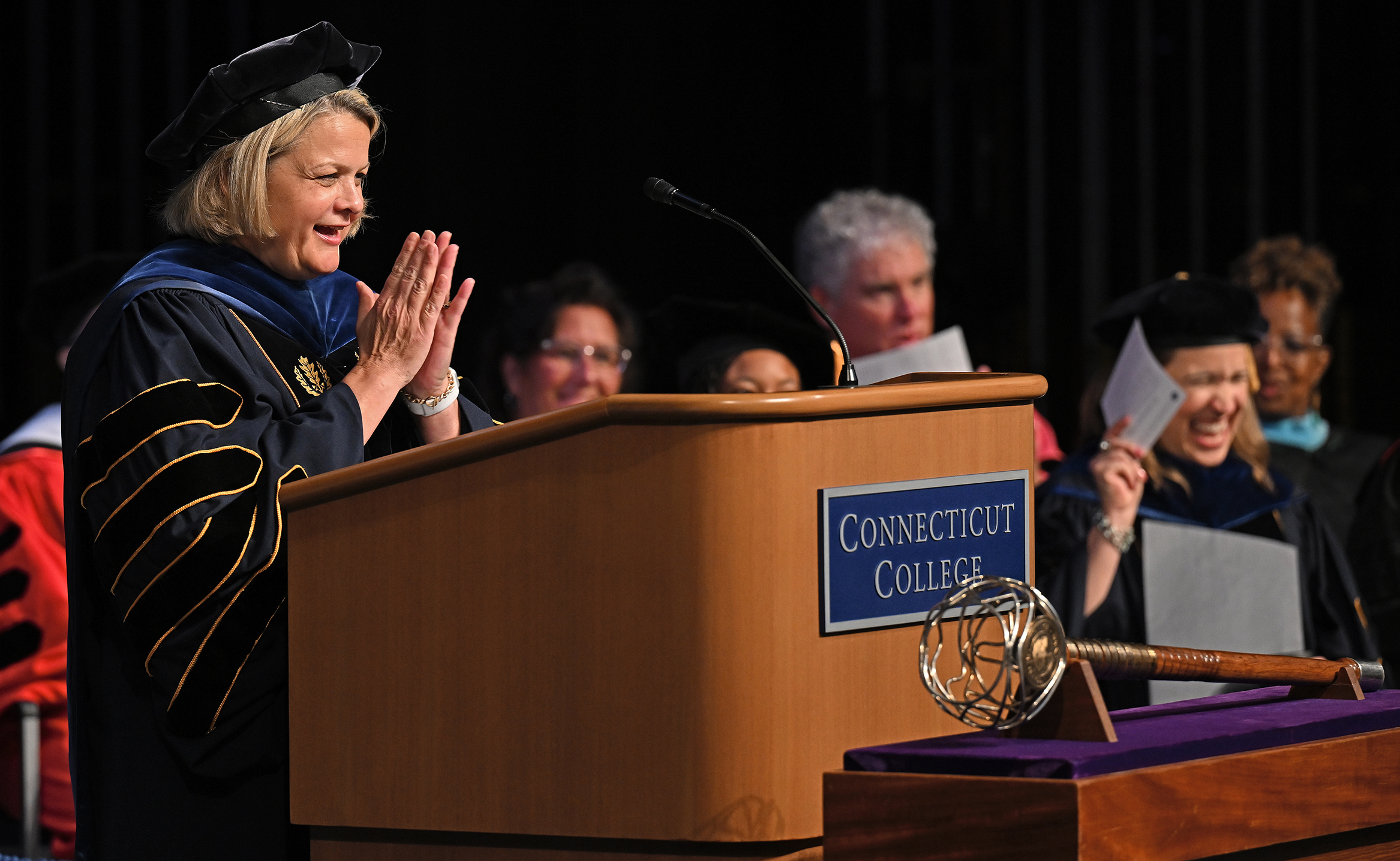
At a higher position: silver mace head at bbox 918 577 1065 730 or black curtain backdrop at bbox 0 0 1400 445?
black curtain backdrop at bbox 0 0 1400 445

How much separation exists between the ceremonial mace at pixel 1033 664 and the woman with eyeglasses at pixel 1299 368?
3111 mm

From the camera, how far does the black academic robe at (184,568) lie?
183cm

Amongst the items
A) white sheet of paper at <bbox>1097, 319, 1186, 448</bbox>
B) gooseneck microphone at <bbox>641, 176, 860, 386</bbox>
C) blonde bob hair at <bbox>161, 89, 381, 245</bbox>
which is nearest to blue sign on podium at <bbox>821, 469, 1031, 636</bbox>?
gooseneck microphone at <bbox>641, 176, 860, 386</bbox>

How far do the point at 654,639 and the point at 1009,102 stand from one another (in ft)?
17.8

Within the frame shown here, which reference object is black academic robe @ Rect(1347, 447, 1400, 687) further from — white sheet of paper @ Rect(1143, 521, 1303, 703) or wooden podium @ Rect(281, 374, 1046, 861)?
wooden podium @ Rect(281, 374, 1046, 861)

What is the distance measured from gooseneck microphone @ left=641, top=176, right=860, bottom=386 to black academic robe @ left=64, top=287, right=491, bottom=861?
439 mm

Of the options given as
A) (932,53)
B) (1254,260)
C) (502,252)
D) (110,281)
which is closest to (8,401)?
(502,252)

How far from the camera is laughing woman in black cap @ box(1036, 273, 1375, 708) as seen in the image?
3.70 metres

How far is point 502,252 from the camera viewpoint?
601cm

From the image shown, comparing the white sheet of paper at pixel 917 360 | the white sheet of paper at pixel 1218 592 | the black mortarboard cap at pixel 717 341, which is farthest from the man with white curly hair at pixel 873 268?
the white sheet of paper at pixel 1218 592

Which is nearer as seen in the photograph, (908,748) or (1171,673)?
(908,748)

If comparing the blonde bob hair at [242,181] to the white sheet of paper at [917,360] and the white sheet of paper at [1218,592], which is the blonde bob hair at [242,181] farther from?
the white sheet of paper at [1218,592]

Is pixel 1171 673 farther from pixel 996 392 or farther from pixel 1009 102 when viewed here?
pixel 1009 102

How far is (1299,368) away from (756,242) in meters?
3.24
